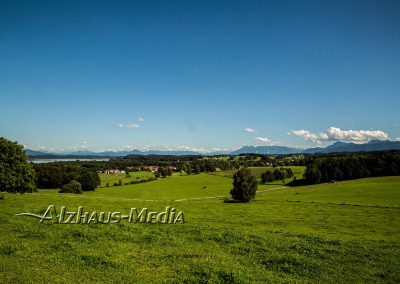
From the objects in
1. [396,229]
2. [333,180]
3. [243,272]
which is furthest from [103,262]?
[333,180]

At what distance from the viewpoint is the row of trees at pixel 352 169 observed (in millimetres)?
149250

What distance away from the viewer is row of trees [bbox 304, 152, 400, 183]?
149 metres

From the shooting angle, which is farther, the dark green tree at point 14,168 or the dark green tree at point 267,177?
the dark green tree at point 267,177

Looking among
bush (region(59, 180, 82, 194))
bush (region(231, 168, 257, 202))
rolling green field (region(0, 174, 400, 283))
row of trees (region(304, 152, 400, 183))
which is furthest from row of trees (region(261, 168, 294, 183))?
rolling green field (region(0, 174, 400, 283))

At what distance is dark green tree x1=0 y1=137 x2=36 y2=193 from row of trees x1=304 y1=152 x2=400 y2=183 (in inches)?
4931

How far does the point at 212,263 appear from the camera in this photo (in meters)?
16.3

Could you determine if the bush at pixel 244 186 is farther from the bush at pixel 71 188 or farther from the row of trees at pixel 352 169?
the row of trees at pixel 352 169

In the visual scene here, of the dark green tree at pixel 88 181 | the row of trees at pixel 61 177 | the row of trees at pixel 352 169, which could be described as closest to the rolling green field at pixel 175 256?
the dark green tree at pixel 88 181

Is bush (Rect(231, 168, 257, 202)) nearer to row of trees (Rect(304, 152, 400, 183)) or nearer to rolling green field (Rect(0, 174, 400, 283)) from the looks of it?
rolling green field (Rect(0, 174, 400, 283))

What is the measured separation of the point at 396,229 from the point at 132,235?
1387 inches

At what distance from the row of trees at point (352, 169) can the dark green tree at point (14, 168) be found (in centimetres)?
12524

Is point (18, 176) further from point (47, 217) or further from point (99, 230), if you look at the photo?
point (99, 230)

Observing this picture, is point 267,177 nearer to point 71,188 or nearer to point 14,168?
point 71,188

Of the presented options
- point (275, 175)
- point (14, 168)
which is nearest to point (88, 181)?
point (14, 168)
